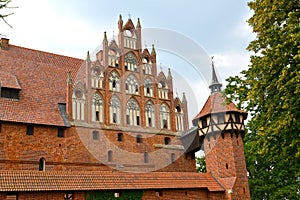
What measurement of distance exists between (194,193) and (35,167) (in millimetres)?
7835

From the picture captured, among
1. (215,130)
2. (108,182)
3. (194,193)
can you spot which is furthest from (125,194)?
(215,130)

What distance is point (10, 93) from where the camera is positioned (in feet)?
53.5

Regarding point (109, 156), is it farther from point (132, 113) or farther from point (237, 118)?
point (237, 118)

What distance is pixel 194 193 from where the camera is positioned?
1688 centimetres

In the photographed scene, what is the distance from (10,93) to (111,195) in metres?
7.04

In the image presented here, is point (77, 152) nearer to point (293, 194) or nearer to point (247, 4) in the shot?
point (247, 4)

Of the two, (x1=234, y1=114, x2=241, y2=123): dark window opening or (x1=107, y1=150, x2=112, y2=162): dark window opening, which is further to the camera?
(x1=234, y1=114, x2=241, y2=123): dark window opening

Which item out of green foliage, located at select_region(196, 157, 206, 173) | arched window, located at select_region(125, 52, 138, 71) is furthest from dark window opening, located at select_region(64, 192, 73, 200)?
green foliage, located at select_region(196, 157, 206, 173)

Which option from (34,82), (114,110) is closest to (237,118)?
(114,110)

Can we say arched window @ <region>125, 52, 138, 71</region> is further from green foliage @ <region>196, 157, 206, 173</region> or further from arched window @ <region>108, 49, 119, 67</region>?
green foliage @ <region>196, 157, 206, 173</region>

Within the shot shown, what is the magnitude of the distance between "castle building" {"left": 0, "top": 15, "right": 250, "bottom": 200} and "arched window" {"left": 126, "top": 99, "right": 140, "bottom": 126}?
59 mm

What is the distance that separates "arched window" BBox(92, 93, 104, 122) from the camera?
17844mm

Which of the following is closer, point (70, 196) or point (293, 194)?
point (70, 196)

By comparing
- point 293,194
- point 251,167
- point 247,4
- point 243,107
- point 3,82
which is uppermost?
point 247,4
